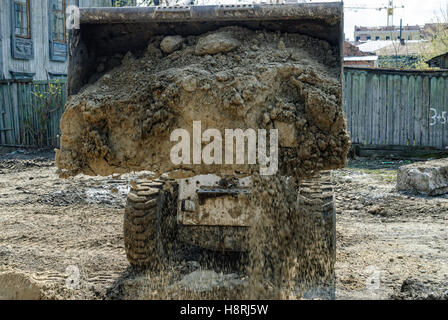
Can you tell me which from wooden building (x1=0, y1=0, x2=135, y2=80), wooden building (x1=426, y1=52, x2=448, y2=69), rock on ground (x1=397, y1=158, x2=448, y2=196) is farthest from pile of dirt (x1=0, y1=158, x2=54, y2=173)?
wooden building (x1=426, y1=52, x2=448, y2=69)

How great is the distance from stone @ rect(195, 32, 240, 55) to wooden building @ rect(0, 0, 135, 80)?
10369mm

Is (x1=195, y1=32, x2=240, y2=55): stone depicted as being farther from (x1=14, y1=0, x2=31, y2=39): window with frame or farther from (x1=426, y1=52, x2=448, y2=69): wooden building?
(x1=426, y1=52, x2=448, y2=69): wooden building

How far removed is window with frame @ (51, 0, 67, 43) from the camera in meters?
14.5

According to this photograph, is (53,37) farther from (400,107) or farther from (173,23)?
(173,23)

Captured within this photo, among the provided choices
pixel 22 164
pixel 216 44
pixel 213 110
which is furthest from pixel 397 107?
pixel 213 110

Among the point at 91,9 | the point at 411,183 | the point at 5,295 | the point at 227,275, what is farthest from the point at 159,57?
the point at 411,183

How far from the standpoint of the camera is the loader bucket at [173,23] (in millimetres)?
3498

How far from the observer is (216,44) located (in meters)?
3.54

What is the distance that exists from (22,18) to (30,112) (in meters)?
3.26

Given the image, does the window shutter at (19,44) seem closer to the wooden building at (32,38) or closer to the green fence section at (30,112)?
the wooden building at (32,38)

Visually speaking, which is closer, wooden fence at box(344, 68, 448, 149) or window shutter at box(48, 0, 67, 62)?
wooden fence at box(344, 68, 448, 149)

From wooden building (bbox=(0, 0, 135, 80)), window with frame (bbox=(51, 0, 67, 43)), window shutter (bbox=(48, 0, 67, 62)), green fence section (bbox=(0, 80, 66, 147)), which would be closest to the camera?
green fence section (bbox=(0, 80, 66, 147))

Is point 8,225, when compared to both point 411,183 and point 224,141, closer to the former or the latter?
point 224,141

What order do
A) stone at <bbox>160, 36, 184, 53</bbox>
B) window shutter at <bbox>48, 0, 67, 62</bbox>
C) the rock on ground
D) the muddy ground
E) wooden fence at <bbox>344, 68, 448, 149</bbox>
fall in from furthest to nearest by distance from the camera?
window shutter at <bbox>48, 0, 67, 62</bbox> < wooden fence at <bbox>344, 68, 448, 149</bbox> < the rock on ground < stone at <bbox>160, 36, 184, 53</bbox> < the muddy ground
